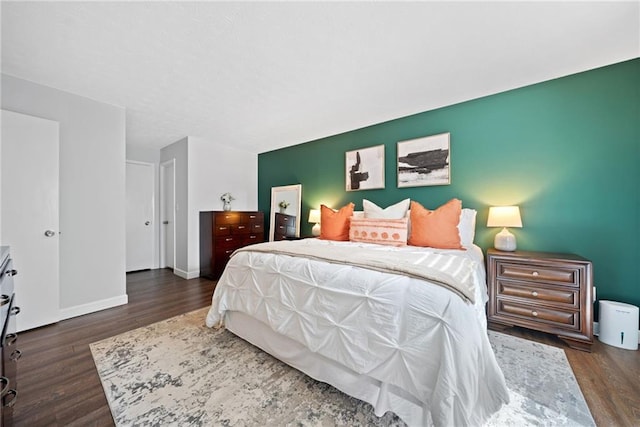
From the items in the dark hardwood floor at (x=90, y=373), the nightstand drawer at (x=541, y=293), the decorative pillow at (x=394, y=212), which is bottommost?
the dark hardwood floor at (x=90, y=373)

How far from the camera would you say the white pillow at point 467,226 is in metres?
2.52

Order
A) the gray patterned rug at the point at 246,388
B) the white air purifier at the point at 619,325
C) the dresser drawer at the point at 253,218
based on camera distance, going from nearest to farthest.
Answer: the gray patterned rug at the point at 246,388, the white air purifier at the point at 619,325, the dresser drawer at the point at 253,218

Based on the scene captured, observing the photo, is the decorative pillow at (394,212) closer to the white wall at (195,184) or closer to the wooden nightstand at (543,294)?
the wooden nightstand at (543,294)

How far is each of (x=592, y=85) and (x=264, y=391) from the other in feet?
12.2

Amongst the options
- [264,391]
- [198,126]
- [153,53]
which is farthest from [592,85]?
[198,126]

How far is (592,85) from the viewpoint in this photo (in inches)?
85.2

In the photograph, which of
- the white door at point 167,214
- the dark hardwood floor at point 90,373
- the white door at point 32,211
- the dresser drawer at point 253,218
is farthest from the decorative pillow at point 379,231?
the white door at point 167,214

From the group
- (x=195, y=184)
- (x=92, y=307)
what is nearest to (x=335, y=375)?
(x=92, y=307)

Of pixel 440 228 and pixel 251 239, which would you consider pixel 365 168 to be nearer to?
pixel 440 228

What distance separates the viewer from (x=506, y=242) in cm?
233

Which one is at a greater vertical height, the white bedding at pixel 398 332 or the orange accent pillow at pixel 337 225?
the orange accent pillow at pixel 337 225

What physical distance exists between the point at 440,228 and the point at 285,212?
9.35 ft

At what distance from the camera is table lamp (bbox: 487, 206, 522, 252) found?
7.61ft

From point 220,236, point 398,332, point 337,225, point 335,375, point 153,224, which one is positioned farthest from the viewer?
point 153,224
